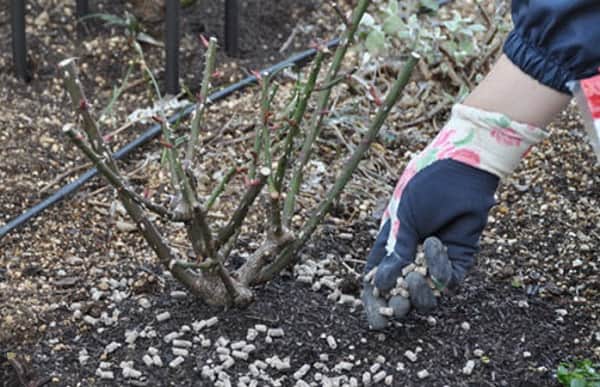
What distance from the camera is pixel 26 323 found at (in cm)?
221

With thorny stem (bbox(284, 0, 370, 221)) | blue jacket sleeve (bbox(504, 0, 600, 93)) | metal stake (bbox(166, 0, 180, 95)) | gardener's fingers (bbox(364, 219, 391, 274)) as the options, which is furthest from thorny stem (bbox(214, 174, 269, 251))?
metal stake (bbox(166, 0, 180, 95))

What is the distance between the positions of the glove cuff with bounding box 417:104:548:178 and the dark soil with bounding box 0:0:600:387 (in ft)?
1.35

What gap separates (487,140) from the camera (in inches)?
77.1

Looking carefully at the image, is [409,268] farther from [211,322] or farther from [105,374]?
[105,374]

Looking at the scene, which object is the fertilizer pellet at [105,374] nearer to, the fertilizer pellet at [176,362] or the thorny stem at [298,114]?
the fertilizer pellet at [176,362]

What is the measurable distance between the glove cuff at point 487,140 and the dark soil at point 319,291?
0.41m

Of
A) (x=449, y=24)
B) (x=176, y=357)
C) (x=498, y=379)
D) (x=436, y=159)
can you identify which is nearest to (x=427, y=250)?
(x=436, y=159)

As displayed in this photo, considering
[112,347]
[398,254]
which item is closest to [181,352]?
[112,347]

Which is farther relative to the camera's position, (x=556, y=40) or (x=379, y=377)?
(x=379, y=377)

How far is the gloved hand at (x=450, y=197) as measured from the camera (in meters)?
1.96

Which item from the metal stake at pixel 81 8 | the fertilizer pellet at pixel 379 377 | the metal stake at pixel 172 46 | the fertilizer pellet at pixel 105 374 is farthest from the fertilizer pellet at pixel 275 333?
the metal stake at pixel 81 8

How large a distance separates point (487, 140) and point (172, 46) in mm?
1368

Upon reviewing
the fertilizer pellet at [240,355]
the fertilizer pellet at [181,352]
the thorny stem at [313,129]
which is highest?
the thorny stem at [313,129]

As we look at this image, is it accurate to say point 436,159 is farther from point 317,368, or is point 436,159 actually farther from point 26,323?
point 26,323
